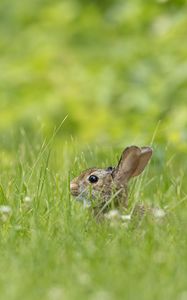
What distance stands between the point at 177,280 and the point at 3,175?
2.34 m

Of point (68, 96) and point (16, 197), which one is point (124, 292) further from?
point (68, 96)

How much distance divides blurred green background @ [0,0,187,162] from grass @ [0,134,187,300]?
2601 millimetres

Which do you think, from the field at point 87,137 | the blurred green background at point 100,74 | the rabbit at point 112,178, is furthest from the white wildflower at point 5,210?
the blurred green background at point 100,74

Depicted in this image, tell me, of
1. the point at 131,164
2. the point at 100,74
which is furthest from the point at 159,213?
the point at 100,74

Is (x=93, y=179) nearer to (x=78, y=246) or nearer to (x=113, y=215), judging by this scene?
(x=113, y=215)

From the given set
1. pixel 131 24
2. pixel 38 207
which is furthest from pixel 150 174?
pixel 131 24

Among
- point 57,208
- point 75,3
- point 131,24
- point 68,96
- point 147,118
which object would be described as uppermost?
point 75,3

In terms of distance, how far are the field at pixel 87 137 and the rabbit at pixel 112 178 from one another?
74 mm

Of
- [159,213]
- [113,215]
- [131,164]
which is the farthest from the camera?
[131,164]

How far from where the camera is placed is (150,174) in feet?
24.5

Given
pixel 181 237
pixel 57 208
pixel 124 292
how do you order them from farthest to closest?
pixel 57 208
pixel 181 237
pixel 124 292

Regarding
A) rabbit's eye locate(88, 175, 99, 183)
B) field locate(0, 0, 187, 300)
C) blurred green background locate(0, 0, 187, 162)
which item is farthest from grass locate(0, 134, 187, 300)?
blurred green background locate(0, 0, 187, 162)

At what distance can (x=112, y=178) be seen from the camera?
21.8ft

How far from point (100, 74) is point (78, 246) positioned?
19.9ft
